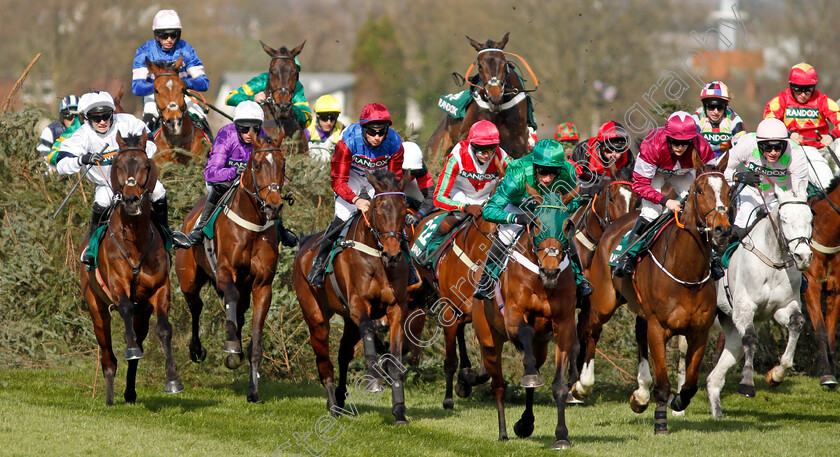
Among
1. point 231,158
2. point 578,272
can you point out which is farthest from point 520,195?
point 231,158

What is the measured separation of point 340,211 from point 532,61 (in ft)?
102

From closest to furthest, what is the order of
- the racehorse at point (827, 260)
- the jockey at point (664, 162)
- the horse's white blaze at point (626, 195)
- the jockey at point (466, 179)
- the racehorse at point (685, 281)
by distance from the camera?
the racehorse at point (685, 281) → the jockey at point (664, 162) → the jockey at point (466, 179) → the racehorse at point (827, 260) → the horse's white blaze at point (626, 195)


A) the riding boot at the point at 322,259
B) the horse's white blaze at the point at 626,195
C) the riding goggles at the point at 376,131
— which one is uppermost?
the riding goggles at the point at 376,131

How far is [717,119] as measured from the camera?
486 inches

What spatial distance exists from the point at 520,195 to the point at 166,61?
22.3 ft

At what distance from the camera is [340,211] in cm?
1023

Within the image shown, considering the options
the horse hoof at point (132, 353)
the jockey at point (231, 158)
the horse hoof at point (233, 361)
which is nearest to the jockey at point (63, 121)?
the jockey at point (231, 158)

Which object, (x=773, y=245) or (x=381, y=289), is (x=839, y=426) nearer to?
(x=773, y=245)

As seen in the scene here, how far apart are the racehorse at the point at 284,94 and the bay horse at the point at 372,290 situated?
3280mm

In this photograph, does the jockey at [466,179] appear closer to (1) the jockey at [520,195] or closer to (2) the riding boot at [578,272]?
(1) the jockey at [520,195]

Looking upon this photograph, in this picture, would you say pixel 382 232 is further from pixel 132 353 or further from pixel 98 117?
pixel 98 117

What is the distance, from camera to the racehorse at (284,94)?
507 inches

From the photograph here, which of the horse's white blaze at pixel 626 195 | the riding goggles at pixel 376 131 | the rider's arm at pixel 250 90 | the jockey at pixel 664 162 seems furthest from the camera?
the rider's arm at pixel 250 90

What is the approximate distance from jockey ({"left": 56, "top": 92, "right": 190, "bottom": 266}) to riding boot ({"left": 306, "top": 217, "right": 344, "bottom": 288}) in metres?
1.48
